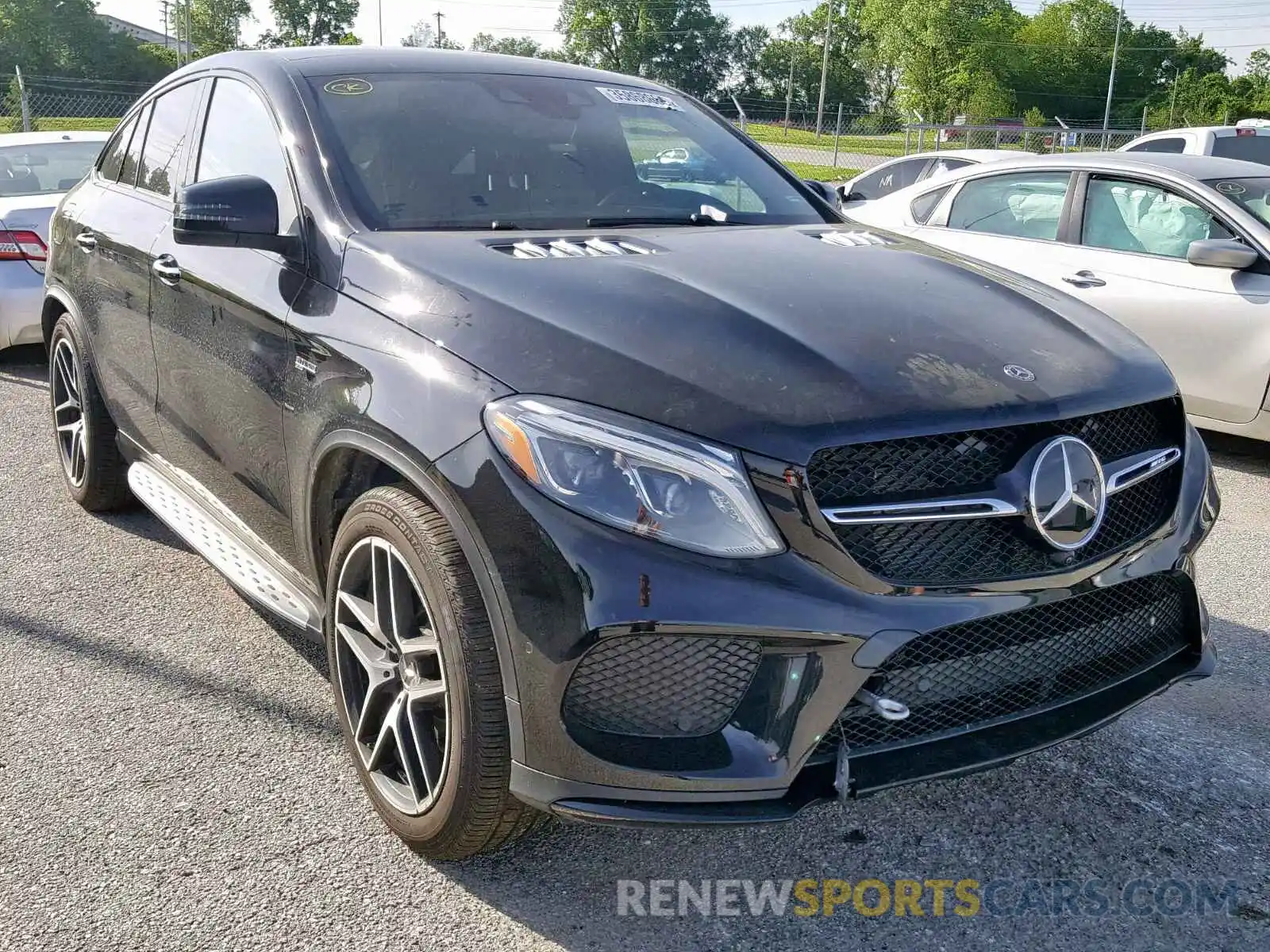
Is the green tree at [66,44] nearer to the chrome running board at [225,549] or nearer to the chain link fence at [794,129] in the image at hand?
the chain link fence at [794,129]

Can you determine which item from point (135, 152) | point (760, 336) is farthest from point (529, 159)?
point (135, 152)

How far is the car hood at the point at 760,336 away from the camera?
7.27 ft

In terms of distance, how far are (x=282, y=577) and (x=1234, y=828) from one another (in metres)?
2.41

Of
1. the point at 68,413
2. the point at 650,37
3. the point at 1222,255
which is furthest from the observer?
the point at 650,37

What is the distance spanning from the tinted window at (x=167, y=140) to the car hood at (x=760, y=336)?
156 centimetres

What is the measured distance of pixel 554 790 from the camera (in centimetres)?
219

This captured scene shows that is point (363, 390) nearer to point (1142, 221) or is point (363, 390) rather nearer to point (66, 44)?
point (1142, 221)

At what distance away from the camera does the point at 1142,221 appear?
621 centimetres

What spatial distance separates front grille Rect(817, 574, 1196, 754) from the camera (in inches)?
88.0

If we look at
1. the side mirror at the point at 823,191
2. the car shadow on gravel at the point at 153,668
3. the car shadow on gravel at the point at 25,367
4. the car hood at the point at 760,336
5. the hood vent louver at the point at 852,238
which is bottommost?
the car shadow on gravel at the point at 25,367

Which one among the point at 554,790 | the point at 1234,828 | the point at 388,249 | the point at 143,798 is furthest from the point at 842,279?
the point at 143,798

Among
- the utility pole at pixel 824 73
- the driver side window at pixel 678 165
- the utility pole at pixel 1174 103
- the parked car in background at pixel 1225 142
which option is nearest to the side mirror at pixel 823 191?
the driver side window at pixel 678 165

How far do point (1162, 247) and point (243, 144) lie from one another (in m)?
4.65

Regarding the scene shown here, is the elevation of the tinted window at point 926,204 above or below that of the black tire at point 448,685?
above
